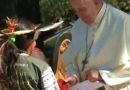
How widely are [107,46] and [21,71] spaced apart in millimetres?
647

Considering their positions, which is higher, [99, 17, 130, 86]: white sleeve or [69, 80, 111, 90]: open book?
[99, 17, 130, 86]: white sleeve

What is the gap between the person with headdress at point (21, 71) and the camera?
4102 millimetres

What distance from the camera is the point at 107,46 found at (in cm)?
407

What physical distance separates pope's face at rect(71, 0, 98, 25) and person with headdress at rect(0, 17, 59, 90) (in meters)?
0.47

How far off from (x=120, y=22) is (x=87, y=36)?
12.2 inches

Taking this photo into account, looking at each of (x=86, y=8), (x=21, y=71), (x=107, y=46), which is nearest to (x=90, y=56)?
(x=107, y=46)

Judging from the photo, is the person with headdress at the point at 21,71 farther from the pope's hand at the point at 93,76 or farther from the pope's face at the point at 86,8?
the pope's face at the point at 86,8

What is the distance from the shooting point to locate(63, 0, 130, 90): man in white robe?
13.3 ft

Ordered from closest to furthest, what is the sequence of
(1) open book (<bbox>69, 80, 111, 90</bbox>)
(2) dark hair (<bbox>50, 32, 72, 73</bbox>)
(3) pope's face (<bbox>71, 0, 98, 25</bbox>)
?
(3) pope's face (<bbox>71, 0, 98, 25</bbox>), (1) open book (<bbox>69, 80, 111, 90</bbox>), (2) dark hair (<bbox>50, 32, 72, 73</bbox>)

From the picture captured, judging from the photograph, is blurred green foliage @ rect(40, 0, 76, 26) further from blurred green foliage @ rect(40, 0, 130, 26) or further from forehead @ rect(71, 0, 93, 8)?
forehead @ rect(71, 0, 93, 8)

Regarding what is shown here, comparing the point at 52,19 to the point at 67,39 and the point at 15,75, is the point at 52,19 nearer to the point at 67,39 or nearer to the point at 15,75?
the point at 67,39

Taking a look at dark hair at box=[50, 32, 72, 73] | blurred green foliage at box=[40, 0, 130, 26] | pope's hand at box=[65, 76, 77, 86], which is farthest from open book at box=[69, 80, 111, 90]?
blurred green foliage at box=[40, 0, 130, 26]

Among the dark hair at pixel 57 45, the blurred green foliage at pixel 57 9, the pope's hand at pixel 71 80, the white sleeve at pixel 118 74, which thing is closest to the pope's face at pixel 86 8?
the white sleeve at pixel 118 74

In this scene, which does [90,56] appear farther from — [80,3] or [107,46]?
[80,3]
